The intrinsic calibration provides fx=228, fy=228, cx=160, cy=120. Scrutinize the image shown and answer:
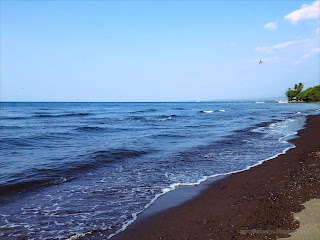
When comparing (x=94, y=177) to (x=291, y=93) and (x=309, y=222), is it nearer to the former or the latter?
(x=309, y=222)

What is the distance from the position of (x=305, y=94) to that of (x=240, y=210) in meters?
124

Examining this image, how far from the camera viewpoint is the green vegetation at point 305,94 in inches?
4020

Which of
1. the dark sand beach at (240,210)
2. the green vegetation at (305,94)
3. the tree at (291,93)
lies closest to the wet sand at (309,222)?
the dark sand beach at (240,210)

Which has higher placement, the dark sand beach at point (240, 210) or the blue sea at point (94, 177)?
the dark sand beach at point (240, 210)

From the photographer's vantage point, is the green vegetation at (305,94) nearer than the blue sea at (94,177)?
No

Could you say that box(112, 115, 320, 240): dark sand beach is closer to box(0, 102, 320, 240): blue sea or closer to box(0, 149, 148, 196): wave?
box(0, 102, 320, 240): blue sea

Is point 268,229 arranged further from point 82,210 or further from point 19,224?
point 19,224

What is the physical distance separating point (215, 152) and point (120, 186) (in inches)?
264

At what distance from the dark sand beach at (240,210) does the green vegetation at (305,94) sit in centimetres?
11420

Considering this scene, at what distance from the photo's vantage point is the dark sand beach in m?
4.49

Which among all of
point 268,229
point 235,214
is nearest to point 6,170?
point 235,214

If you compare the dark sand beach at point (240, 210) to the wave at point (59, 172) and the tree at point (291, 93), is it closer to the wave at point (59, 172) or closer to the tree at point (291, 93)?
the wave at point (59, 172)

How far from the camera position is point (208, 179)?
27.5ft

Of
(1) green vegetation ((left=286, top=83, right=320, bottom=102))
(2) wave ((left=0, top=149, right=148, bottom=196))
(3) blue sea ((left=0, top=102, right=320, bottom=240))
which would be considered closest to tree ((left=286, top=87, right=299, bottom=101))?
(1) green vegetation ((left=286, top=83, right=320, bottom=102))
